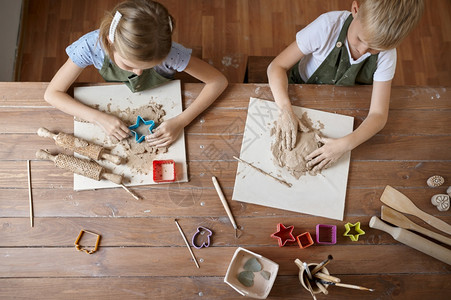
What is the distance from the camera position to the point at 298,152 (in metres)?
1.22

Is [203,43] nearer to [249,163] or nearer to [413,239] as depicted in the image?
[249,163]

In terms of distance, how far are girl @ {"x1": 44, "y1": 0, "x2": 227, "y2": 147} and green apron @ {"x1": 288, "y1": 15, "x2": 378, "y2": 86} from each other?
0.38m

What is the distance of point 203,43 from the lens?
2105mm

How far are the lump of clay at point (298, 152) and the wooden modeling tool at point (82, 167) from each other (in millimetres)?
480

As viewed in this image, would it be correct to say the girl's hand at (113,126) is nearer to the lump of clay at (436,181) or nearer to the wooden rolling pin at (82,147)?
the wooden rolling pin at (82,147)

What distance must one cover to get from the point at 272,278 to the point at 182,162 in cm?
45

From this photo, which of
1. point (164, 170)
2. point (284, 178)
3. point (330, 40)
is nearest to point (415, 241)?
point (284, 178)

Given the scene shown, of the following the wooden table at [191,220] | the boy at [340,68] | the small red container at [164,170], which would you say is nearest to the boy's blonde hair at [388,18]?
the boy at [340,68]

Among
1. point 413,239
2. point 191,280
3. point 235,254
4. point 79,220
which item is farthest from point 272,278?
point 79,220

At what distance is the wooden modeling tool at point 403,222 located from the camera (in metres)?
1.19

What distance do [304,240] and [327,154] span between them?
0.94 ft

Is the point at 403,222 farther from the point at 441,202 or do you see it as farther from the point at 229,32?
the point at 229,32

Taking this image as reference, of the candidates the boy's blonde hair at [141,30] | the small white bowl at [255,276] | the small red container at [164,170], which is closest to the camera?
the boy's blonde hair at [141,30]

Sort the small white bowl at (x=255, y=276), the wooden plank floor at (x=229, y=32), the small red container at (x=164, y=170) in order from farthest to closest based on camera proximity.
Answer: the wooden plank floor at (x=229, y=32) → the small red container at (x=164, y=170) → the small white bowl at (x=255, y=276)
